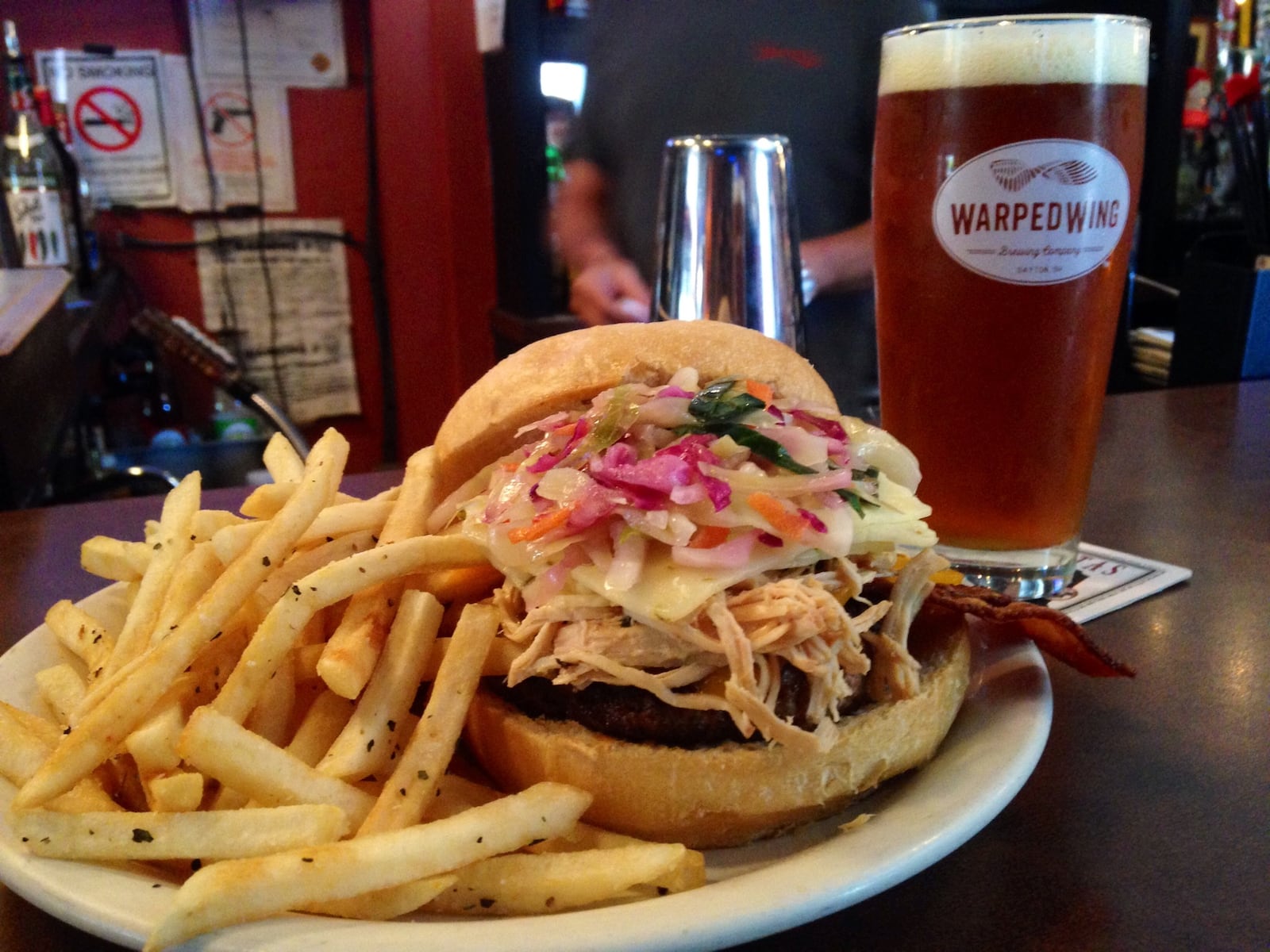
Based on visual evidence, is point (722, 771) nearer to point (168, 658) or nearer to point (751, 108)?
point (168, 658)

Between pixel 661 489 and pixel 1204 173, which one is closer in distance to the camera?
pixel 661 489

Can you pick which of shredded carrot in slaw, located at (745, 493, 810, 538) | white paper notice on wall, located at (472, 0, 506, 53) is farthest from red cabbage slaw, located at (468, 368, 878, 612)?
white paper notice on wall, located at (472, 0, 506, 53)

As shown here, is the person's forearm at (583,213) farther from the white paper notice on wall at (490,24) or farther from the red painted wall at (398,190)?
the red painted wall at (398,190)

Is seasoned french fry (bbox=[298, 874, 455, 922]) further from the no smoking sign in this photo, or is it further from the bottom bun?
the no smoking sign

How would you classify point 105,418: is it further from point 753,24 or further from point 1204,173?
point 1204,173

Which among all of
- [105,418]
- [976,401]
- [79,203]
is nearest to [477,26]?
[79,203]
